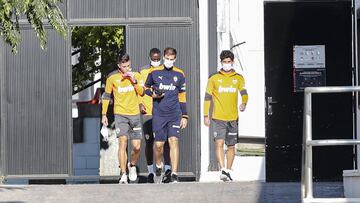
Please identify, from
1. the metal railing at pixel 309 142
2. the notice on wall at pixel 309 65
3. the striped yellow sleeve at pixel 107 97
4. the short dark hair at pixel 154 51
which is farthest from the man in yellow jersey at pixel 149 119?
the metal railing at pixel 309 142

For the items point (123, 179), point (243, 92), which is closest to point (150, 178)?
point (123, 179)

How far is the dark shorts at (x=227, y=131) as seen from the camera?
15477mm

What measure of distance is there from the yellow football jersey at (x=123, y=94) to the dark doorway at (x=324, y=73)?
1.83 metres

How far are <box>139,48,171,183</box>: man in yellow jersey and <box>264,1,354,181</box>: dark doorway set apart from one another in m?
1.50

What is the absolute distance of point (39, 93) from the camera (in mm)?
16031

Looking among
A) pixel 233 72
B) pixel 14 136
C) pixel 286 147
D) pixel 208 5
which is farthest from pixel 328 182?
pixel 14 136

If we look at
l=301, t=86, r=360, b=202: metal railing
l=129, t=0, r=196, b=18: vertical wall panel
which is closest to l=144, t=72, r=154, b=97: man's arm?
l=129, t=0, r=196, b=18: vertical wall panel

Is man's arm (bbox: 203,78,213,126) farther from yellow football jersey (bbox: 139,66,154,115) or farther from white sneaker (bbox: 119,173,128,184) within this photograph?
white sneaker (bbox: 119,173,128,184)

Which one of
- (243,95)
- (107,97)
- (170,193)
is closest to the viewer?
(170,193)

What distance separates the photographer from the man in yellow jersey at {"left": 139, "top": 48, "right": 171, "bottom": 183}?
1556cm

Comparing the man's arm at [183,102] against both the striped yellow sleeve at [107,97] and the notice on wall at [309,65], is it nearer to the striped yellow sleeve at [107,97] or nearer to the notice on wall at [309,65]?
the striped yellow sleeve at [107,97]

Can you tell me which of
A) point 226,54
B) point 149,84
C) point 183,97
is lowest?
point 183,97

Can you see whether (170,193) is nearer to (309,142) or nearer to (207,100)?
(207,100)

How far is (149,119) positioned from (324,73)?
2536mm
